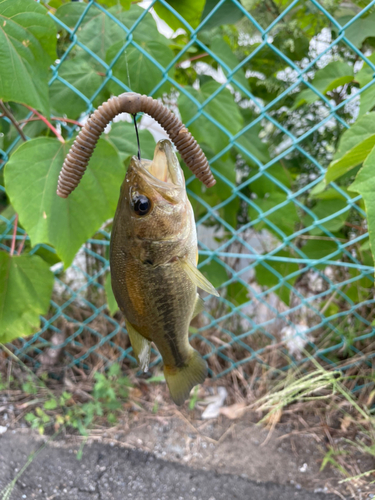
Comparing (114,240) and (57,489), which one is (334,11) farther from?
(57,489)

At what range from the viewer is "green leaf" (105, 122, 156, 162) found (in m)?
1.34

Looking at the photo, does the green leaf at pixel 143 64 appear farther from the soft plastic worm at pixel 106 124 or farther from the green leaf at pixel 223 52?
the soft plastic worm at pixel 106 124

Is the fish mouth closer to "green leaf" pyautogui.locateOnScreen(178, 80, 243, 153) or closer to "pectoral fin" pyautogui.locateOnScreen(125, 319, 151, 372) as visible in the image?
"pectoral fin" pyautogui.locateOnScreen(125, 319, 151, 372)

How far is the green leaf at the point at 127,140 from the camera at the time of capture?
1.34 meters

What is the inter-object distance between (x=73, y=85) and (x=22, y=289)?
757mm

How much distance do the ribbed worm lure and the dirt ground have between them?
1375mm

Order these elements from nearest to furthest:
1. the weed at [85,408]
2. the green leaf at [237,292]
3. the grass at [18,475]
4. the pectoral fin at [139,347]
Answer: the pectoral fin at [139,347]
the grass at [18,475]
the weed at [85,408]
the green leaf at [237,292]

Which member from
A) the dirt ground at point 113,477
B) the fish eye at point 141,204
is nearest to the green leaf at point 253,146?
the fish eye at point 141,204

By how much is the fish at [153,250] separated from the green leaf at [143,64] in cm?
81

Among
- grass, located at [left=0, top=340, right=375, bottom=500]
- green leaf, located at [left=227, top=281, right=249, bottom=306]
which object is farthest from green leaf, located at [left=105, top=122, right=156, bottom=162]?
grass, located at [left=0, top=340, right=375, bottom=500]

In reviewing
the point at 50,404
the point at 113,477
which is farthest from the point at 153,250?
the point at 50,404

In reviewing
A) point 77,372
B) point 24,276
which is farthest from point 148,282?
point 77,372

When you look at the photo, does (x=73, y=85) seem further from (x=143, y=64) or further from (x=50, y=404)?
(x=50, y=404)

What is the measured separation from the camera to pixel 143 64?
4.46 ft
